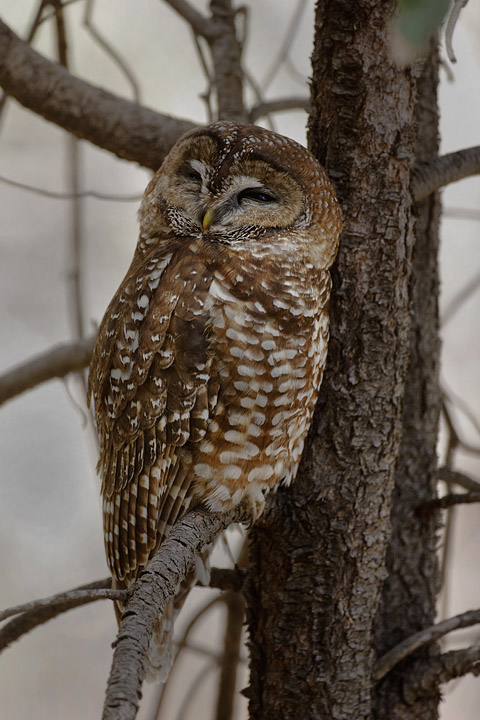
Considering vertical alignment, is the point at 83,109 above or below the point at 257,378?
above

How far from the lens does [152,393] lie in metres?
1.46

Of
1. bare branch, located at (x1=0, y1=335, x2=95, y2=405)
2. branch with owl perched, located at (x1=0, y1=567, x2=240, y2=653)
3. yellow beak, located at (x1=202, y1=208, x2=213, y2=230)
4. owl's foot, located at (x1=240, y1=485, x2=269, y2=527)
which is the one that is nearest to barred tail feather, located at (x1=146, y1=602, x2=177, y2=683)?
branch with owl perched, located at (x1=0, y1=567, x2=240, y2=653)

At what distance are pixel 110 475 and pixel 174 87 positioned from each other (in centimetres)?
205

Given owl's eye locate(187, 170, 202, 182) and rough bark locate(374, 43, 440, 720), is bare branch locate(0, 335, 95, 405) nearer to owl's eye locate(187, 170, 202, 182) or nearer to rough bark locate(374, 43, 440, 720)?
owl's eye locate(187, 170, 202, 182)

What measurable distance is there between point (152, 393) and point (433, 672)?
84 cm

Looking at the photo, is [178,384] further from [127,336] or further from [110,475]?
[110,475]

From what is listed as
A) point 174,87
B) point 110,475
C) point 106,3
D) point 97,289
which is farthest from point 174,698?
point 106,3

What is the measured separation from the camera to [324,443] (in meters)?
1.53

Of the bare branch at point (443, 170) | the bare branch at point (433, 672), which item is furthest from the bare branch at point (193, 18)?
the bare branch at point (433, 672)

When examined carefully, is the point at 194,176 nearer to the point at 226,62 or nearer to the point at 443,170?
the point at 443,170

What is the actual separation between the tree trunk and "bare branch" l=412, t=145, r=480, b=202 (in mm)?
78

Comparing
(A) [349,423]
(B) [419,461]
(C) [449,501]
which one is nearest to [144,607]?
(A) [349,423]

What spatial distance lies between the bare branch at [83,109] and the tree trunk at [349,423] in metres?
0.47

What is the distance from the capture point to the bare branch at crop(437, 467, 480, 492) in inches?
72.1
